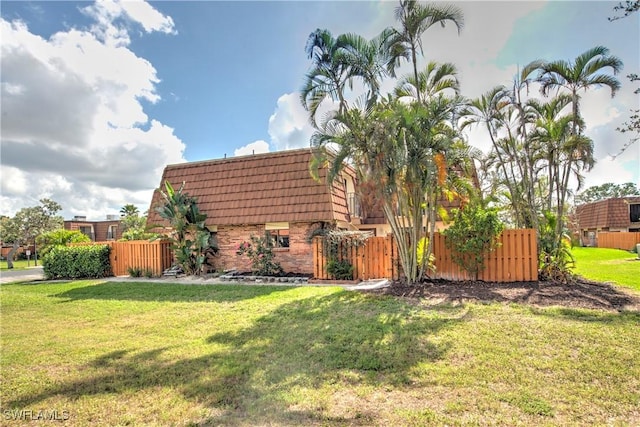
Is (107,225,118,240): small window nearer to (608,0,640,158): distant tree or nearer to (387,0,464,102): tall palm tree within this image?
(387,0,464,102): tall palm tree

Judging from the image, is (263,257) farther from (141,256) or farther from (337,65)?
(337,65)

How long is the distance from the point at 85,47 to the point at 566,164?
48.3 ft

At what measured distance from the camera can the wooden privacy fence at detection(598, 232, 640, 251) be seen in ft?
84.3

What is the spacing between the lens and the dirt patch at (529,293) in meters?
7.57

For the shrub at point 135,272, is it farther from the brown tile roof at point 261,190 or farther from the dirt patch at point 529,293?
the dirt patch at point 529,293

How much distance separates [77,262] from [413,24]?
1658cm

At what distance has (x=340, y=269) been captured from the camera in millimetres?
12031

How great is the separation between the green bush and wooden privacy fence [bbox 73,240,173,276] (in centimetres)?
→ 38

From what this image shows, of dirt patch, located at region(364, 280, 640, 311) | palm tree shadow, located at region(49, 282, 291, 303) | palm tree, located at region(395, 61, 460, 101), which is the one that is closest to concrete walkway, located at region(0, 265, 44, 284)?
palm tree shadow, located at region(49, 282, 291, 303)

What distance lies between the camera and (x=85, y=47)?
9547 millimetres

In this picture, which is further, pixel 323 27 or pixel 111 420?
pixel 323 27

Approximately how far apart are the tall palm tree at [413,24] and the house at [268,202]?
15.7ft

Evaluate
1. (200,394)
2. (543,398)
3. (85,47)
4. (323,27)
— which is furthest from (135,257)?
(543,398)

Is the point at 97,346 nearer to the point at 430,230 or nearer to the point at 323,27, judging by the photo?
the point at 430,230
